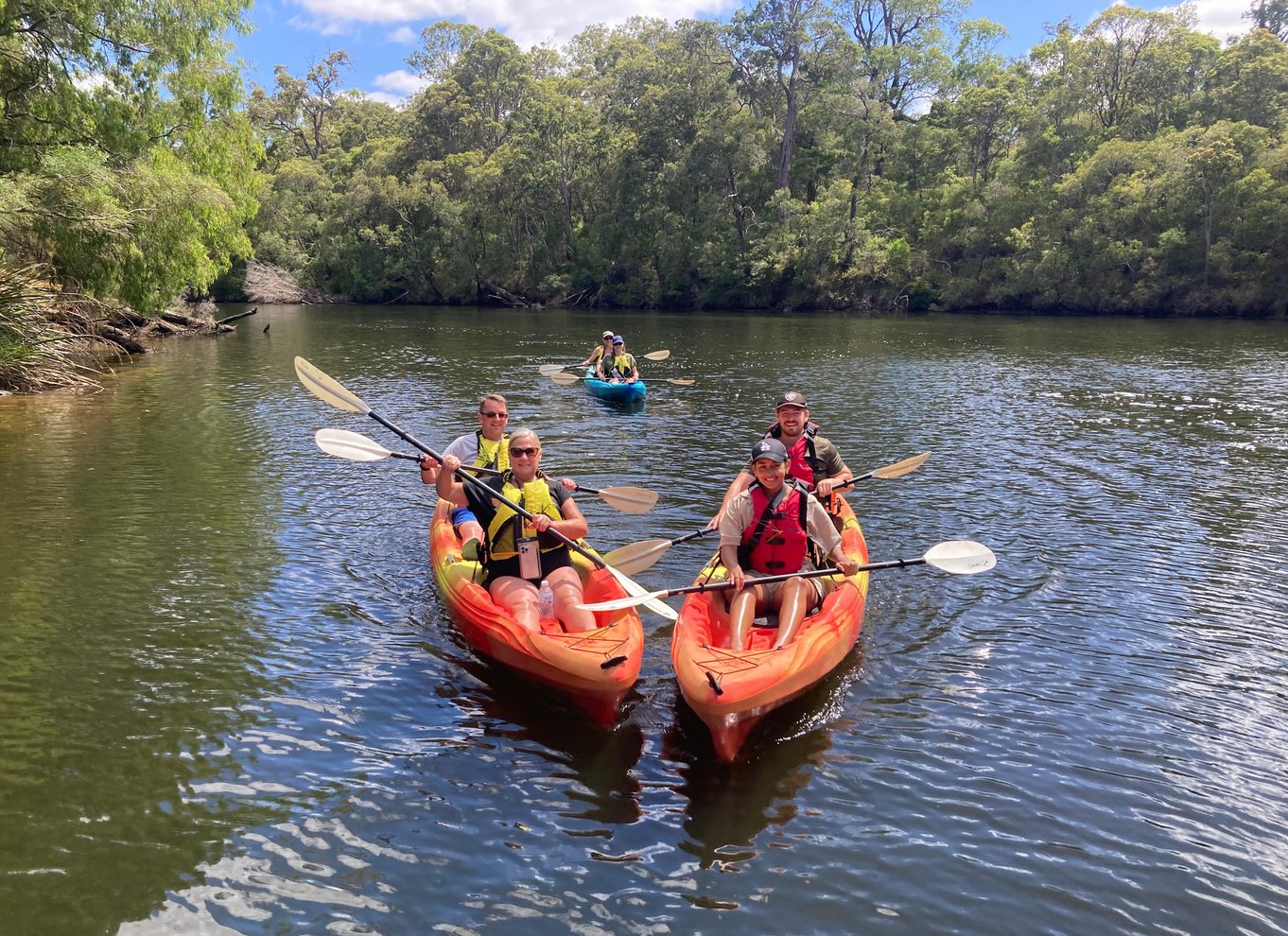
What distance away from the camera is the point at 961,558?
6.25m

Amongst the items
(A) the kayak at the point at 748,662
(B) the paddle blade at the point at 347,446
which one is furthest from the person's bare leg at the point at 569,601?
(B) the paddle blade at the point at 347,446

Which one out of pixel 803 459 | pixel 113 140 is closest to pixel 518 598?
pixel 803 459

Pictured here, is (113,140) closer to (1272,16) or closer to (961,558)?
(961,558)

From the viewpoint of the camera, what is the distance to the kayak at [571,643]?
16.3ft

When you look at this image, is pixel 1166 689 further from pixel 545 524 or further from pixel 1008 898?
pixel 545 524

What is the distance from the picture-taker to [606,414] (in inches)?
604

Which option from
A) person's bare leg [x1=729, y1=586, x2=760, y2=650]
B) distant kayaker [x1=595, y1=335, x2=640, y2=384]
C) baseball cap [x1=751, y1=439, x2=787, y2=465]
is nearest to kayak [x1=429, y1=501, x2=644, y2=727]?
person's bare leg [x1=729, y1=586, x2=760, y2=650]

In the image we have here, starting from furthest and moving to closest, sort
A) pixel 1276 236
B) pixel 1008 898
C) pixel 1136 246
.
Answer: pixel 1136 246
pixel 1276 236
pixel 1008 898

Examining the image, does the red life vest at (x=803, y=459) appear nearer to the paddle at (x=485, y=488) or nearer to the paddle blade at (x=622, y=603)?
the paddle at (x=485, y=488)

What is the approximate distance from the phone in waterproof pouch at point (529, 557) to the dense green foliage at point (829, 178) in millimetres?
37781

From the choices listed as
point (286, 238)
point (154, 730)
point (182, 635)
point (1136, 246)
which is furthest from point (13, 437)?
point (286, 238)

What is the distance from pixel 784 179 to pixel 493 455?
42.0 metres

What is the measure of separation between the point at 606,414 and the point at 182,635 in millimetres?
9649

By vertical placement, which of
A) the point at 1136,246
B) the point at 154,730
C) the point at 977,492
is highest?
the point at 1136,246
